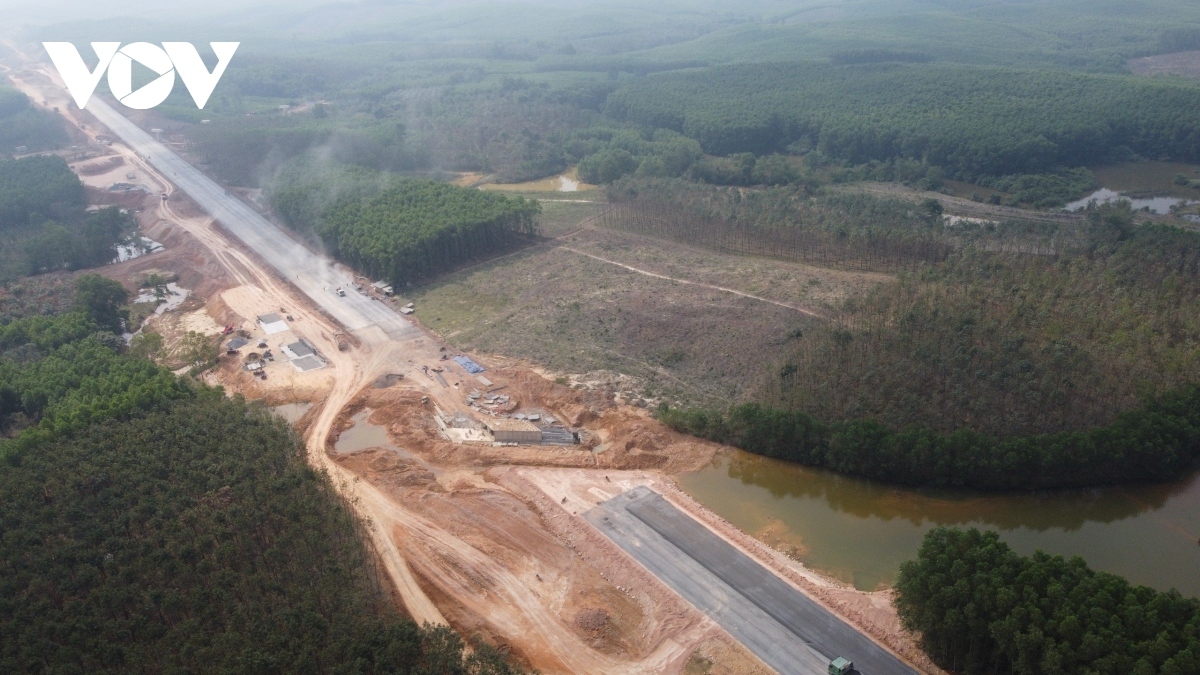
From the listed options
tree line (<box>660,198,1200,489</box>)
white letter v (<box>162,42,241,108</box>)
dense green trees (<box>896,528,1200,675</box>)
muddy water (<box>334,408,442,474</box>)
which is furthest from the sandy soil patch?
muddy water (<box>334,408,442,474</box>)

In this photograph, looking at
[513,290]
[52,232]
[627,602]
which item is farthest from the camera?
[52,232]

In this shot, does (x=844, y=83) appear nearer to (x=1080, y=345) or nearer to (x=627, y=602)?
(x=1080, y=345)

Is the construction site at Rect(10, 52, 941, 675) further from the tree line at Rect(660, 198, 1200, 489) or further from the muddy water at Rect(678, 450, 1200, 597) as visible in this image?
the tree line at Rect(660, 198, 1200, 489)

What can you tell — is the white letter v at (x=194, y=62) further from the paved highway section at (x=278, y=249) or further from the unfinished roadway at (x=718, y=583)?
the unfinished roadway at (x=718, y=583)

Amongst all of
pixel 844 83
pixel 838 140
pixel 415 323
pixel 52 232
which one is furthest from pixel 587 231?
pixel 844 83

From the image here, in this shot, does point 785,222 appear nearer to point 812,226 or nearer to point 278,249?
point 812,226

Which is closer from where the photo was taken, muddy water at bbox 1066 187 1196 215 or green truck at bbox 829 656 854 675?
green truck at bbox 829 656 854 675
